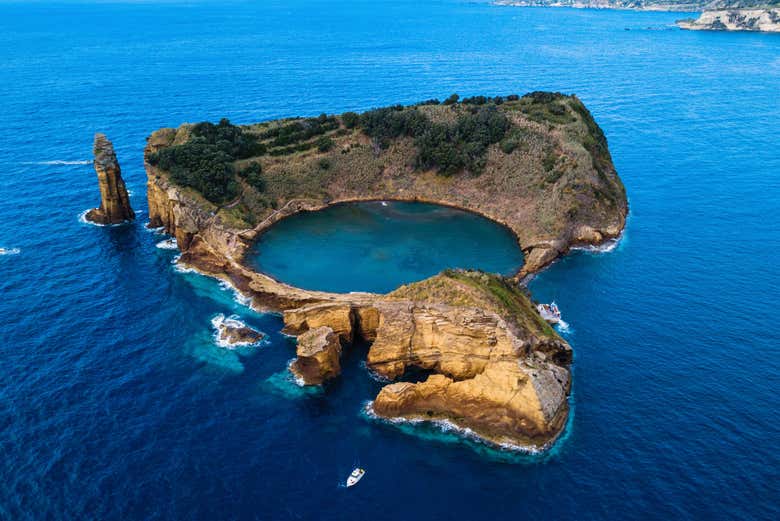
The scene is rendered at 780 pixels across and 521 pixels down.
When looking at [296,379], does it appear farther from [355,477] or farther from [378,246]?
[378,246]

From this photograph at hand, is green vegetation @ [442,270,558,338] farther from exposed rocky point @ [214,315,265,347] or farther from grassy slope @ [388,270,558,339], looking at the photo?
exposed rocky point @ [214,315,265,347]

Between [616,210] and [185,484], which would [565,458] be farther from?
[616,210]

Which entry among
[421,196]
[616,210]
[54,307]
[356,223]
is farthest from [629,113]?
[54,307]

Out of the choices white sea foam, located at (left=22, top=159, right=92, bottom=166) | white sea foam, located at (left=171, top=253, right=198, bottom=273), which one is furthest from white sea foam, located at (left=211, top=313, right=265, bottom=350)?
white sea foam, located at (left=22, top=159, right=92, bottom=166)

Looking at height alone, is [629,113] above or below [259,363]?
above

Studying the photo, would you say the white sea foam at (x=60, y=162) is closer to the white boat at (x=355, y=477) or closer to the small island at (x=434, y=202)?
the small island at (x=434, y=202)

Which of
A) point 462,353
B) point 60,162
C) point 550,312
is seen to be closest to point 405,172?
point 550,312

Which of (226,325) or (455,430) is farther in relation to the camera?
(226,325)
